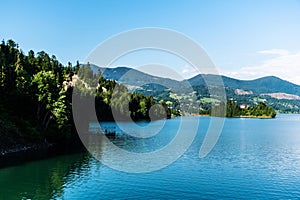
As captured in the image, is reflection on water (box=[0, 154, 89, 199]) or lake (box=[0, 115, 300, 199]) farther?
reflection on water (box=[0, 154, 89, 199])

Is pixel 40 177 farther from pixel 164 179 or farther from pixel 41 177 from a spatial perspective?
pixel 164 179

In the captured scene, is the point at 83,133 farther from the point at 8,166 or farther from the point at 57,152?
the point at 8,166

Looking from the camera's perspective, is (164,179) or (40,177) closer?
(164,179)

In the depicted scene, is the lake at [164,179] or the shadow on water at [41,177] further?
the shadow on water at [41,177]

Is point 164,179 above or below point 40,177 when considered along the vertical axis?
below

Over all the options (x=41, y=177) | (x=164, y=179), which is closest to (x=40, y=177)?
(x=41, y=177)

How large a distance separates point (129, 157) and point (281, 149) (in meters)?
37.5

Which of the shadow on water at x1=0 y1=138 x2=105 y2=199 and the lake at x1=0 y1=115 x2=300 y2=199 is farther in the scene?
the shadow on water at x1=0 y1=138 x2=105 y2=199

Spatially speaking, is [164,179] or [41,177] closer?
[164,179]

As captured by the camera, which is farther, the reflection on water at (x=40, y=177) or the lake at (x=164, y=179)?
the reflection on water at (x=40, y=177)

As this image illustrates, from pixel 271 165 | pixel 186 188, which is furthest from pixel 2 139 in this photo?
pixel 271 165

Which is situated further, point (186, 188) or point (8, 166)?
point (8, 166)

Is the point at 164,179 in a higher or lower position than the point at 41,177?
lower

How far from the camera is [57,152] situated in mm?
65625
